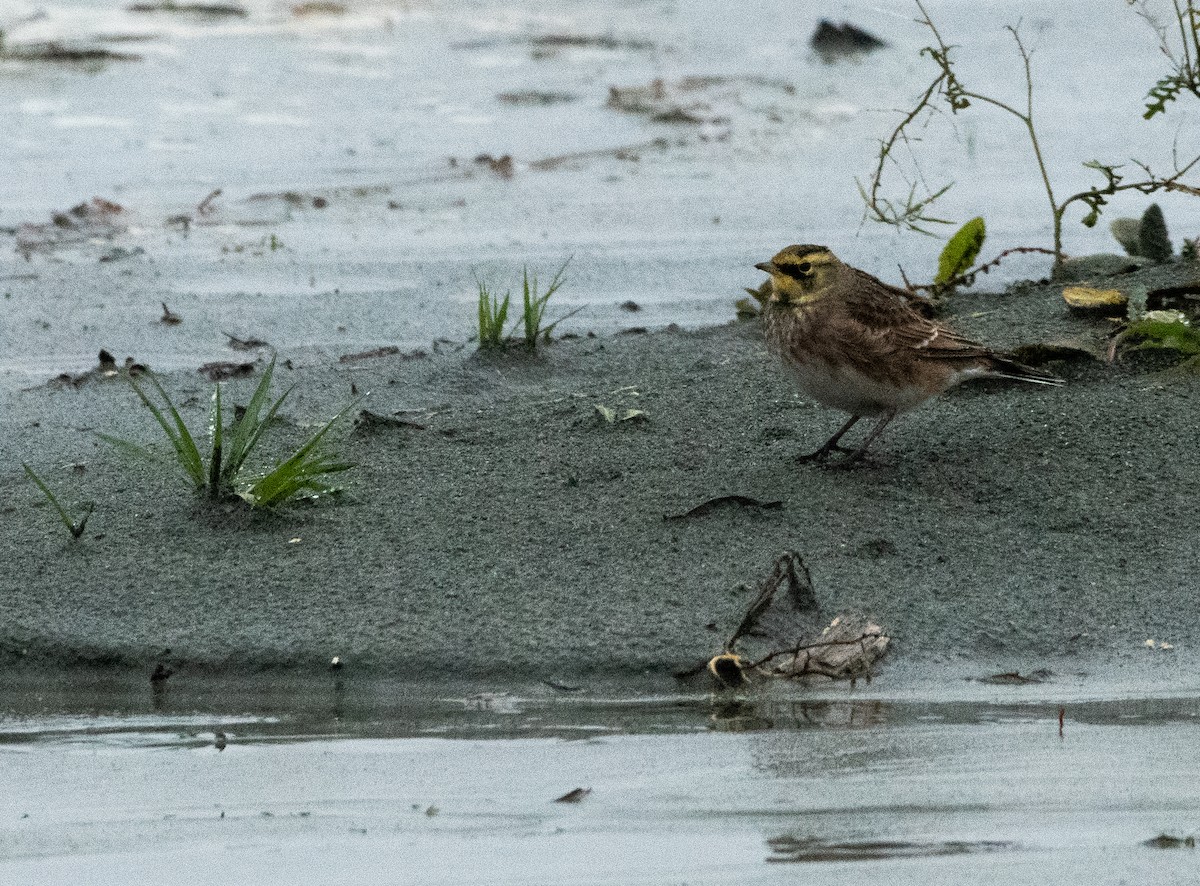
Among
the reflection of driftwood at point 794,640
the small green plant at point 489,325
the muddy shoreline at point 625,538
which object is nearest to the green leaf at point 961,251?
the muddy shoreline at point 625,538

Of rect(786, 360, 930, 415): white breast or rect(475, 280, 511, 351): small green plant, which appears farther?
rect(475, 280, 511, 351): small green plant

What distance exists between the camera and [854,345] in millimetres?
4938

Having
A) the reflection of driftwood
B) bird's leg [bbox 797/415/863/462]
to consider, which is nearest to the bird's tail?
bird's leg [bbox 797/415/863/462]

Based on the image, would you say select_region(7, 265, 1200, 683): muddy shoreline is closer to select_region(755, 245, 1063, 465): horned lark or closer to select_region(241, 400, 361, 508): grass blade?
select_region(241, 400, 361, 508): grass blade

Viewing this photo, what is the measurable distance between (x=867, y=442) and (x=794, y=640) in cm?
125

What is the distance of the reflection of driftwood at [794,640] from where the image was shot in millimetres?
3783

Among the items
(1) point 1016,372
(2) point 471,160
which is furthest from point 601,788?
(2) point 471,160

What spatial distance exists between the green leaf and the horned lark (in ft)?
4.40

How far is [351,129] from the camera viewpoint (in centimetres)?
1084

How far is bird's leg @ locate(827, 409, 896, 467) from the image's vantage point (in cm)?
493

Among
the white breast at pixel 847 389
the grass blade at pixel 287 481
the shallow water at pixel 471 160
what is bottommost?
the grass blade at pixel 287 481

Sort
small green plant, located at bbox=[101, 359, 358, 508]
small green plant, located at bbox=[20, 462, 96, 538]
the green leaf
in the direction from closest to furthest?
small green plant, located at bbox=[20, 462, 96, 538] → small green plant, located at bbox=[101, 359, 358, 508] → the green leaf

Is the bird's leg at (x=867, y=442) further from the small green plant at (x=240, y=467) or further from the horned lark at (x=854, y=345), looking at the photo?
the small green plant at (x=240, y=467)

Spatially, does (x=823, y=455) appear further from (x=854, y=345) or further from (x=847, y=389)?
(x=854, y=345)
